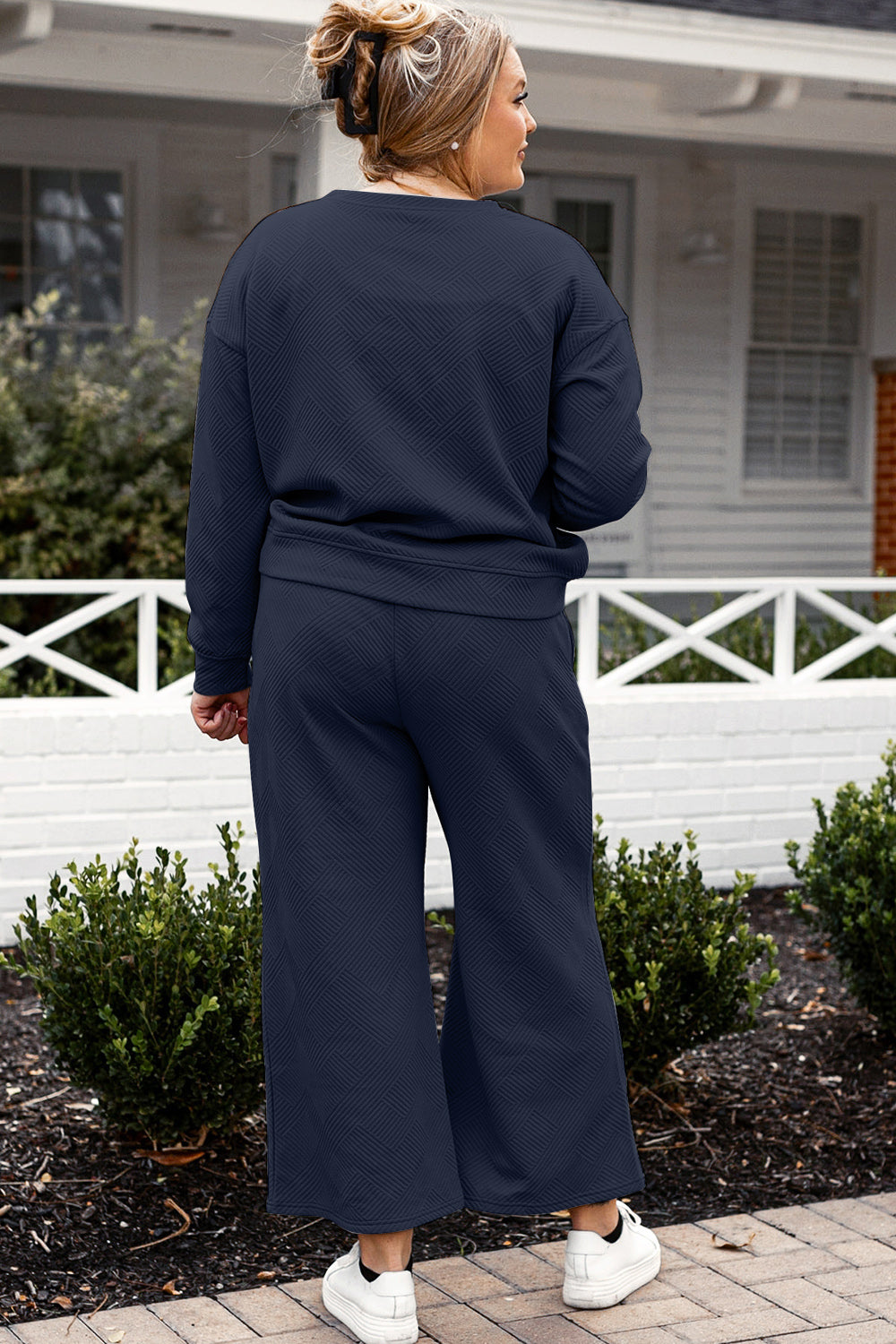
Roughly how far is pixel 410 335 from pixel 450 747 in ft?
2.01

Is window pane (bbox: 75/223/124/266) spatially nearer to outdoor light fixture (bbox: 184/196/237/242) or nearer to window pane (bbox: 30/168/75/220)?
window pane (bbox: 30/168/75/220)

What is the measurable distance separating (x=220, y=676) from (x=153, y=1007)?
94 cm

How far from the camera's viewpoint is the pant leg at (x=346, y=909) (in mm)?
2473

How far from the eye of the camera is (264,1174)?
3395 mm

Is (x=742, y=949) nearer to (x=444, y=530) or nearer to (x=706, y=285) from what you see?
(x=444, y=530)

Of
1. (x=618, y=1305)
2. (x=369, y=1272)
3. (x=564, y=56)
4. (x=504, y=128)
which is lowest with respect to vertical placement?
(x=618, y=1305)

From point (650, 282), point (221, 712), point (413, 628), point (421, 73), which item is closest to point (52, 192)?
point (650, 282)

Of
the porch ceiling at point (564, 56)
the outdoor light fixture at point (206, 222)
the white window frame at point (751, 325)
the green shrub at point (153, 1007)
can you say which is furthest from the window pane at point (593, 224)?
the green shrub at point (153, 1007)

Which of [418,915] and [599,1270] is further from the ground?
[418,915]

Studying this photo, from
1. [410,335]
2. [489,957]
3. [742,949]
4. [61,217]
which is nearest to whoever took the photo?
[410,335]

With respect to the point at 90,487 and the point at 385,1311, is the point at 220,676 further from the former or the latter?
the point at 90,487

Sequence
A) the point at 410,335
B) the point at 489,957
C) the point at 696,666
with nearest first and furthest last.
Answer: the point at 410,335, the point at 489,957, the point at 696,666

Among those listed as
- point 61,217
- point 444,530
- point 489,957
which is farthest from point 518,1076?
point 61,217

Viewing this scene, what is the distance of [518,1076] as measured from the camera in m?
2.60
